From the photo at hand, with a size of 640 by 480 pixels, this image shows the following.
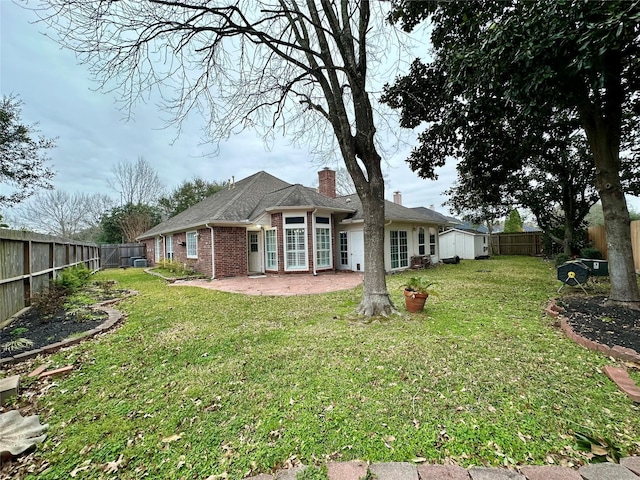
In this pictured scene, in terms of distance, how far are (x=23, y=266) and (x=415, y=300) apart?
8.05 m

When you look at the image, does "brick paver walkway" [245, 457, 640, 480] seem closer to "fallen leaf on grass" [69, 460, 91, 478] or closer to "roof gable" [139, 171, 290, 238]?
"fallen leaf on grass" [69, 460, 91, 478]

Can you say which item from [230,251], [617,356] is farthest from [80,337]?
[230,251]

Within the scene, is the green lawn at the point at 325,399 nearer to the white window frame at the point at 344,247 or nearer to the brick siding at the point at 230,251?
the brick siding at the point at 230,251

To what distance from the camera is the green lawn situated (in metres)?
1.99

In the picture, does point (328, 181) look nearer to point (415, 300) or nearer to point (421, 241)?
point (421, 241)

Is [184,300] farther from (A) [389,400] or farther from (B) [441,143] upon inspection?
(B) [441,143]

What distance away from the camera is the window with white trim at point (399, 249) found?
13359 mm

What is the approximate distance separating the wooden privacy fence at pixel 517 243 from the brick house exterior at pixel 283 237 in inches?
484

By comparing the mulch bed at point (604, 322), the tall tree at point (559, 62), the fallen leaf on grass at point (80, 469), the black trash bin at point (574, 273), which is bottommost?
the fallen leaf on grass at point (80, 469)

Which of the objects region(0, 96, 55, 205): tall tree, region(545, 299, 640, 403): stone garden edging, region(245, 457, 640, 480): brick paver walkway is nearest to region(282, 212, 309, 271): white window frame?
region(545, 299, 640, 403): stone garden edging

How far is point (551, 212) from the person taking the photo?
619 inches

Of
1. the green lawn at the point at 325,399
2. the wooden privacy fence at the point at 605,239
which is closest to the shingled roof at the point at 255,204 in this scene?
the green lawn at the point at 325,399

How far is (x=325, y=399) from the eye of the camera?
2619 mm

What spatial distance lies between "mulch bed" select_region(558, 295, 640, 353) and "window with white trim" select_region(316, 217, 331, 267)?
330 inches
